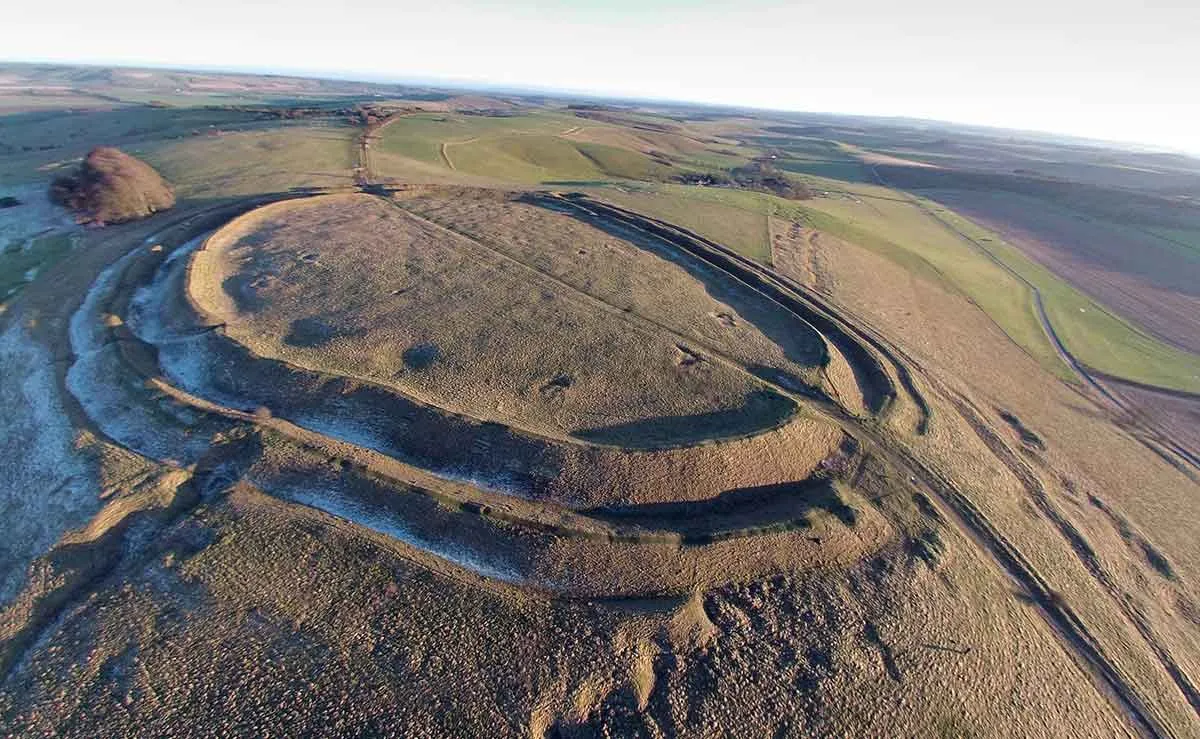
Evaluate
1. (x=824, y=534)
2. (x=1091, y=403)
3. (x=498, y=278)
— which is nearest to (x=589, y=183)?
(x=498, y=278)

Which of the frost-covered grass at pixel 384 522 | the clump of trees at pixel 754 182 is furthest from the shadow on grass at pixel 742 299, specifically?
the clump of trees at pixel 754 182

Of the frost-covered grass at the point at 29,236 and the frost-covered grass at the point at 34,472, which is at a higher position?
the frost-covered grass at the point at 29,236

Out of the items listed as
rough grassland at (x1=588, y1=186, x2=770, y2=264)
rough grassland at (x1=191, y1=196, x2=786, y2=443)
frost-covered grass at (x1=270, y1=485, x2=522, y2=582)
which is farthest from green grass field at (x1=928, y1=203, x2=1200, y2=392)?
frost-covered grass at (x1=270, y1=485, x2=522, y2=582)

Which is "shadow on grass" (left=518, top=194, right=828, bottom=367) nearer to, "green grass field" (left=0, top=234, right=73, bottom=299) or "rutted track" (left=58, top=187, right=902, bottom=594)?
"rutted track" (left=58, top=187, right=902, bottom=594)

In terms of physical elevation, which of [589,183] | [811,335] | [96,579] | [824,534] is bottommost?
[96,579]

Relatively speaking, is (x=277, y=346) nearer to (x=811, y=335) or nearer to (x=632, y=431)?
(x=632, y=431)

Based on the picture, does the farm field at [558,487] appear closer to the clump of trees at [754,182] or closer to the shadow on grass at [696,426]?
the shadow on grass at [696,426]

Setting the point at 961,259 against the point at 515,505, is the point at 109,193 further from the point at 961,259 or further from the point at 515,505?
the point at 961,259
